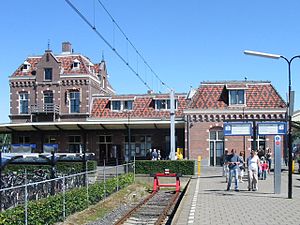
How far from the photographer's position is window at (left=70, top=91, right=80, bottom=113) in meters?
47.1

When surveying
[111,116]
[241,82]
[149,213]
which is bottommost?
[149,213]

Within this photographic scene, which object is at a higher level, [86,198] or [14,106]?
[14,106]

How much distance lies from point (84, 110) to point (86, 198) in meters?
30.0

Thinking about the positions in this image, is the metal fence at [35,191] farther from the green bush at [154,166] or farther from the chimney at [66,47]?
the chimney at [66,47]

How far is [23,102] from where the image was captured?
4841 centimetres

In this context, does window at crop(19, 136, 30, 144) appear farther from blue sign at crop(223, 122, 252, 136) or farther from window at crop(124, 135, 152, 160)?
blue sign at crop(223, 122, 252, 136)

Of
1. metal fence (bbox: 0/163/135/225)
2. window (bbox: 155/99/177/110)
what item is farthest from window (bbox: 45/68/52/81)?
metal fence (bbox: 0/163/135/225)

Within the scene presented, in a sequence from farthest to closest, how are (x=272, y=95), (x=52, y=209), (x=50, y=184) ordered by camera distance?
(x=272, y=95) < (x=50, y=184) < (x=52, y=209)

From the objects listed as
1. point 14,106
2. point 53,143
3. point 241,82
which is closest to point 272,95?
point 241,82

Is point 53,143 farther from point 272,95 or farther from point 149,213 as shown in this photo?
point 149,213

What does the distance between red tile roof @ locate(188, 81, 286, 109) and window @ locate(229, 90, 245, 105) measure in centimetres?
44

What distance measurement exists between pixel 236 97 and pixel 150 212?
25383 mm

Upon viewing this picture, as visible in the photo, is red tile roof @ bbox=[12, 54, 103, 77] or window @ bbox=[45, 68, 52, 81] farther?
window @ bbox=[45, 68, 52, 81]

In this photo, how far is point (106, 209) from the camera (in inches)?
712
